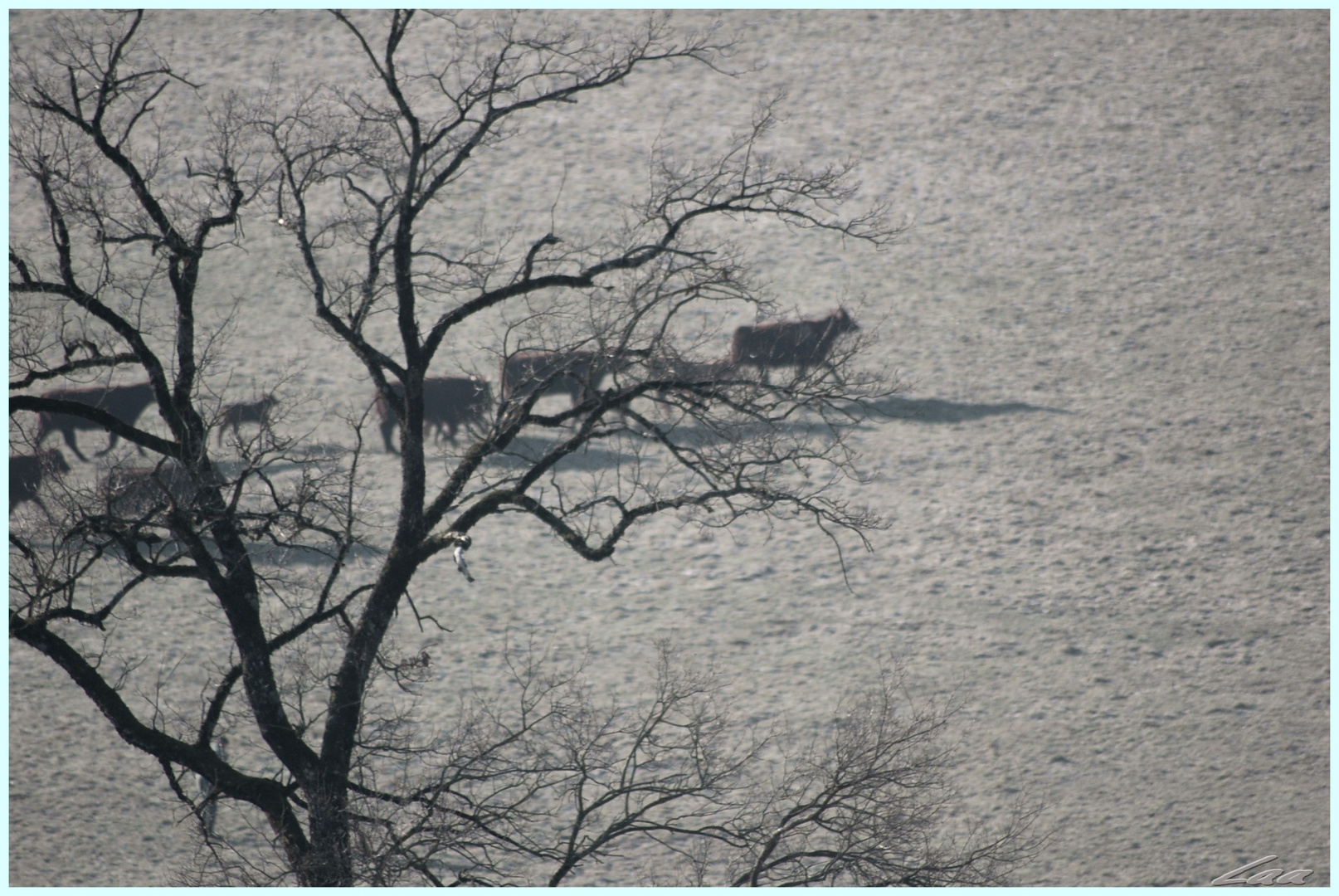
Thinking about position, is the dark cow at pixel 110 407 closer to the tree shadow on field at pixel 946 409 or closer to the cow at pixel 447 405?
the cow at pixel 447 405

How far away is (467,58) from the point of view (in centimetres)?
3172

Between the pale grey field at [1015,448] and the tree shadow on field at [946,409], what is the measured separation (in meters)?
0.09

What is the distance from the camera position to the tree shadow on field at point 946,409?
20000 millimetres

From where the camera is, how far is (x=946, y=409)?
20266 mm

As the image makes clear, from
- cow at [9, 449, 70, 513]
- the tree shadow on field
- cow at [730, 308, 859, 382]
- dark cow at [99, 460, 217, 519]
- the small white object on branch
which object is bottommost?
the small white object on branch

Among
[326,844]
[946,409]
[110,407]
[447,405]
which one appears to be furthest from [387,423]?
[326,844]

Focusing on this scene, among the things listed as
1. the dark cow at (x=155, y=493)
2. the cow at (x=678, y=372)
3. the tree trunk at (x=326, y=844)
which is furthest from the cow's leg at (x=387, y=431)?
the tree trunk at (x=326, y=844)

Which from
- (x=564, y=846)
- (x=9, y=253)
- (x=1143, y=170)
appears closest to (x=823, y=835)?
(x=564, y=846)

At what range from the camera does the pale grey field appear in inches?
519

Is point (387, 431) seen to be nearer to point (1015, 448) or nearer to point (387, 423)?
point (387, 423)
